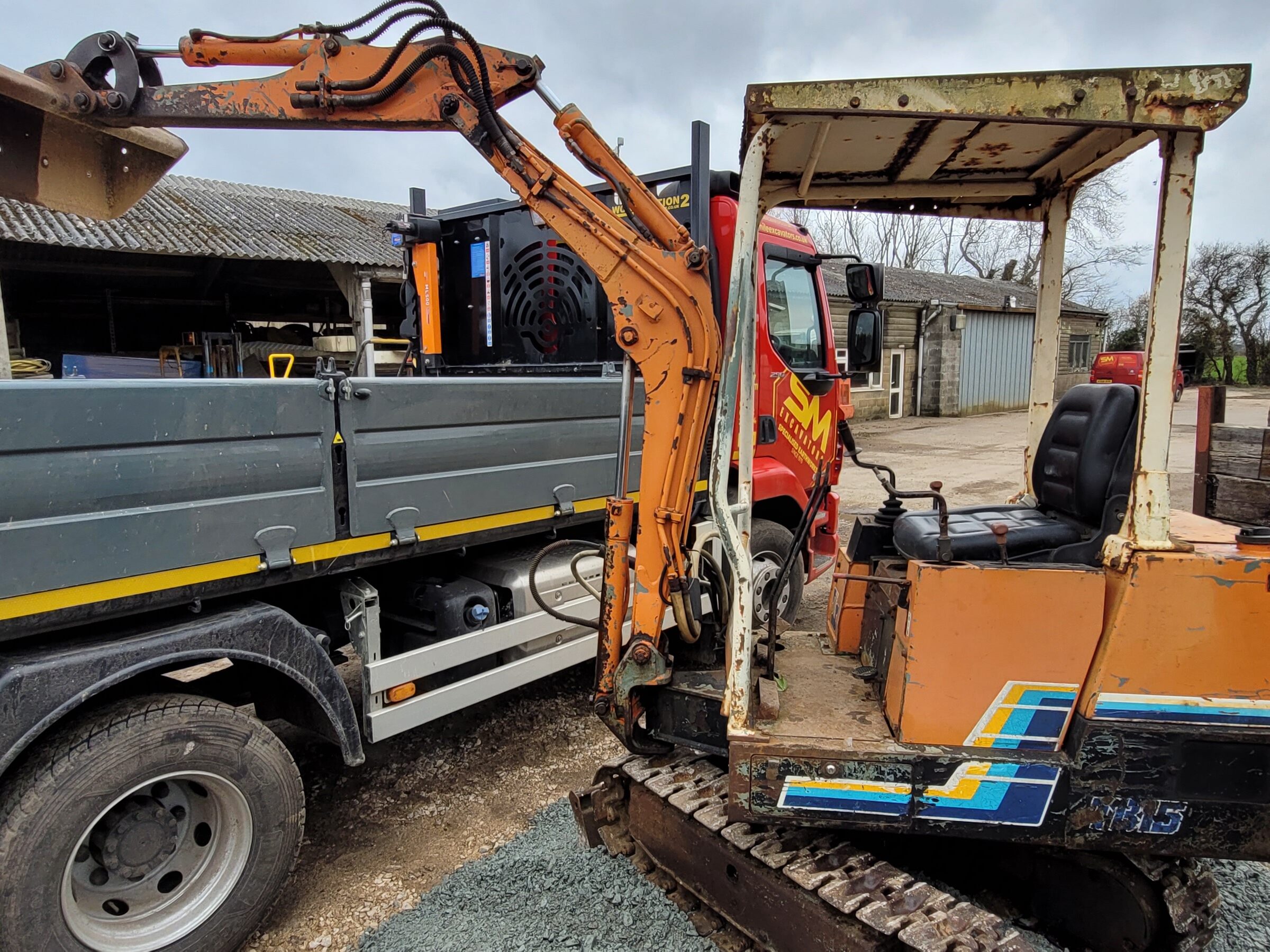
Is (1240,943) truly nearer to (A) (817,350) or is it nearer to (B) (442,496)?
(B) (442,496)

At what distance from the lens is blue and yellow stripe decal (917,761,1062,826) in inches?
87.4

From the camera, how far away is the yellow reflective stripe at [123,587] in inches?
84.4

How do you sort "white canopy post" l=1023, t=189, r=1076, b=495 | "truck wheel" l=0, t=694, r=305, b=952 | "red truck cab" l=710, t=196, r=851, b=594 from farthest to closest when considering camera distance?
"red truck cab" l=710, t=196, r=851, b=594 → "white canopy post" l=1023, t=189, r=1076, b=495 → "truck wheel" l=0, t=694, r=305, b=952

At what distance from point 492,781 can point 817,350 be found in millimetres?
3176

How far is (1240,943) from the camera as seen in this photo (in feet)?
8.41

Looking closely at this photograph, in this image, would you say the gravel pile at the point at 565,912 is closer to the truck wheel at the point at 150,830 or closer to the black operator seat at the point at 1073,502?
the truck wheel at the point at 150,830

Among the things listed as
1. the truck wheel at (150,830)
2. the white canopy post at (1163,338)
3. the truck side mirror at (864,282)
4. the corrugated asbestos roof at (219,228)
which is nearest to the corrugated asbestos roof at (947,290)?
the corrugated asbestos roof at (219,228)

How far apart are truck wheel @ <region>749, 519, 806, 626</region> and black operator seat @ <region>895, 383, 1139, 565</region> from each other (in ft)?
5.30

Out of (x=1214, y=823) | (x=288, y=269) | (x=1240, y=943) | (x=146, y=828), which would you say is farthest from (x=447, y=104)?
(x=288, y=269)

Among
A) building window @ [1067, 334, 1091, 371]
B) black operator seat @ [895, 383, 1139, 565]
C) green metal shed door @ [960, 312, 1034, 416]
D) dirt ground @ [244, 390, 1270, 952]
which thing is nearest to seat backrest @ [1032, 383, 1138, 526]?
black operator seat @ [895, 383, 1139, 565]

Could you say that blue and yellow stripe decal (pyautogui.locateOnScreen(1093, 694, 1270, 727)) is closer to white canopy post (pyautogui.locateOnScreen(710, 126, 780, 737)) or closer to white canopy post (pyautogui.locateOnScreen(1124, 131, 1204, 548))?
white canopy post (pyautogui.locateOnScreen(1124, 131, 1204, 548))

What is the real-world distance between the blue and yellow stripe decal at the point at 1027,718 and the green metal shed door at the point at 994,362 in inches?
909

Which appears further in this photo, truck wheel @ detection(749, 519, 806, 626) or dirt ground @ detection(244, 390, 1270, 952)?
truck wheel @ detection(749, 519, 806, 626)

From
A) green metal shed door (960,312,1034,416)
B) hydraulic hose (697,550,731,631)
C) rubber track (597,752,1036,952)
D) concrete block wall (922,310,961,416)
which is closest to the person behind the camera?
rubber track (597,752,1036,952)
